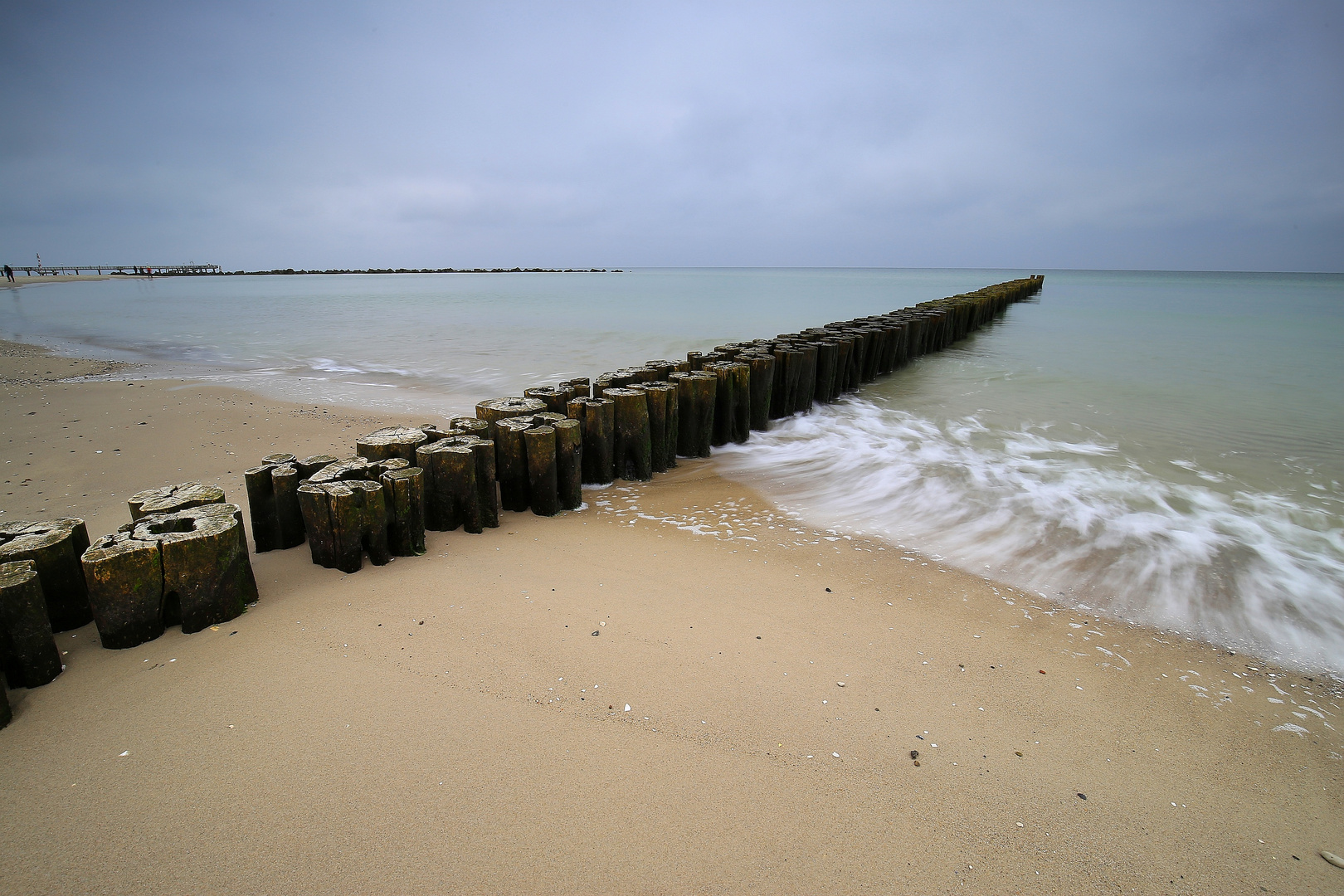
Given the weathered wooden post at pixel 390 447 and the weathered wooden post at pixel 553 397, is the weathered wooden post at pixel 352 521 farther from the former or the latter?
the weathered wooden post at pixel 553 397

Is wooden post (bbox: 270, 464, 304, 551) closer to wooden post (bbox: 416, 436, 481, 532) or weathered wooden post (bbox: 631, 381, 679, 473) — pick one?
wooden post (bbox: 416, 436, 481, 532)

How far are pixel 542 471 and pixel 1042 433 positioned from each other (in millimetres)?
5870

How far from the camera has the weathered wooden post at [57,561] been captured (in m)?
2.28

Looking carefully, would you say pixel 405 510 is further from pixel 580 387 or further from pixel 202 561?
pixel 580 387

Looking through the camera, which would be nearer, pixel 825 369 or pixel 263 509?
pixel 263 509

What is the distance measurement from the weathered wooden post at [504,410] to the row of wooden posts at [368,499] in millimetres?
12

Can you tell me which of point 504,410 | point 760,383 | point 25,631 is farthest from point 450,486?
point 760,383

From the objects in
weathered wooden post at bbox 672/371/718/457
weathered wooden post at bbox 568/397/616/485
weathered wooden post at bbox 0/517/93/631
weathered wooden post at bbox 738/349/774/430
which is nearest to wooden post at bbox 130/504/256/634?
weathered wooden post at bbox 0/517/93/631

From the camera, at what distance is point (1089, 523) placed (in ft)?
14.3

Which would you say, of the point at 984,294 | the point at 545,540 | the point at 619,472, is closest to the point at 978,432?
the point at 619,472

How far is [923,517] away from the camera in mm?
4391

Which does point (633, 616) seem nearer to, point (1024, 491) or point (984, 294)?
point (1024, 491)

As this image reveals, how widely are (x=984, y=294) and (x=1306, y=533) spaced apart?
660 inches

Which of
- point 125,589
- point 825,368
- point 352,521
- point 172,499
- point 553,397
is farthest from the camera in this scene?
point 825,368
